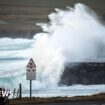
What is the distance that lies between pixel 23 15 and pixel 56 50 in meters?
2.03

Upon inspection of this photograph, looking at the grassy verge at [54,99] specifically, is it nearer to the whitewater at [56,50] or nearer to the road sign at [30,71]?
the road sign at [30,71]

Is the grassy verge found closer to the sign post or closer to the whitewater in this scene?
the sign post

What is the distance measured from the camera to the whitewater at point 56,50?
717 inches

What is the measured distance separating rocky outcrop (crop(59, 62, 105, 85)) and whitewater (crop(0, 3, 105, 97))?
0.18m

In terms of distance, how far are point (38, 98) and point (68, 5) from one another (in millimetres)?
4294

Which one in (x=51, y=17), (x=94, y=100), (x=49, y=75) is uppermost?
(x=51, y=17)

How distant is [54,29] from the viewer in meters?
18.8

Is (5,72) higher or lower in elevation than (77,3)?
lower

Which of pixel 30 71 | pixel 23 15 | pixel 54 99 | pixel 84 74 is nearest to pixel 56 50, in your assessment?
pixel 84 74

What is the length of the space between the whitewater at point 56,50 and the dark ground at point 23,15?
0.25m

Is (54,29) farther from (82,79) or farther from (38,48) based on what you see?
(82,79)

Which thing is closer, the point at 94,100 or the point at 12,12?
the point at 94,100

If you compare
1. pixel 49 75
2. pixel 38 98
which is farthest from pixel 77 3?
pixel 38 98

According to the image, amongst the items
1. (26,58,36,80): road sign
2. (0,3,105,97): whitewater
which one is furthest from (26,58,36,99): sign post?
(0,3,105,97): whitewater
